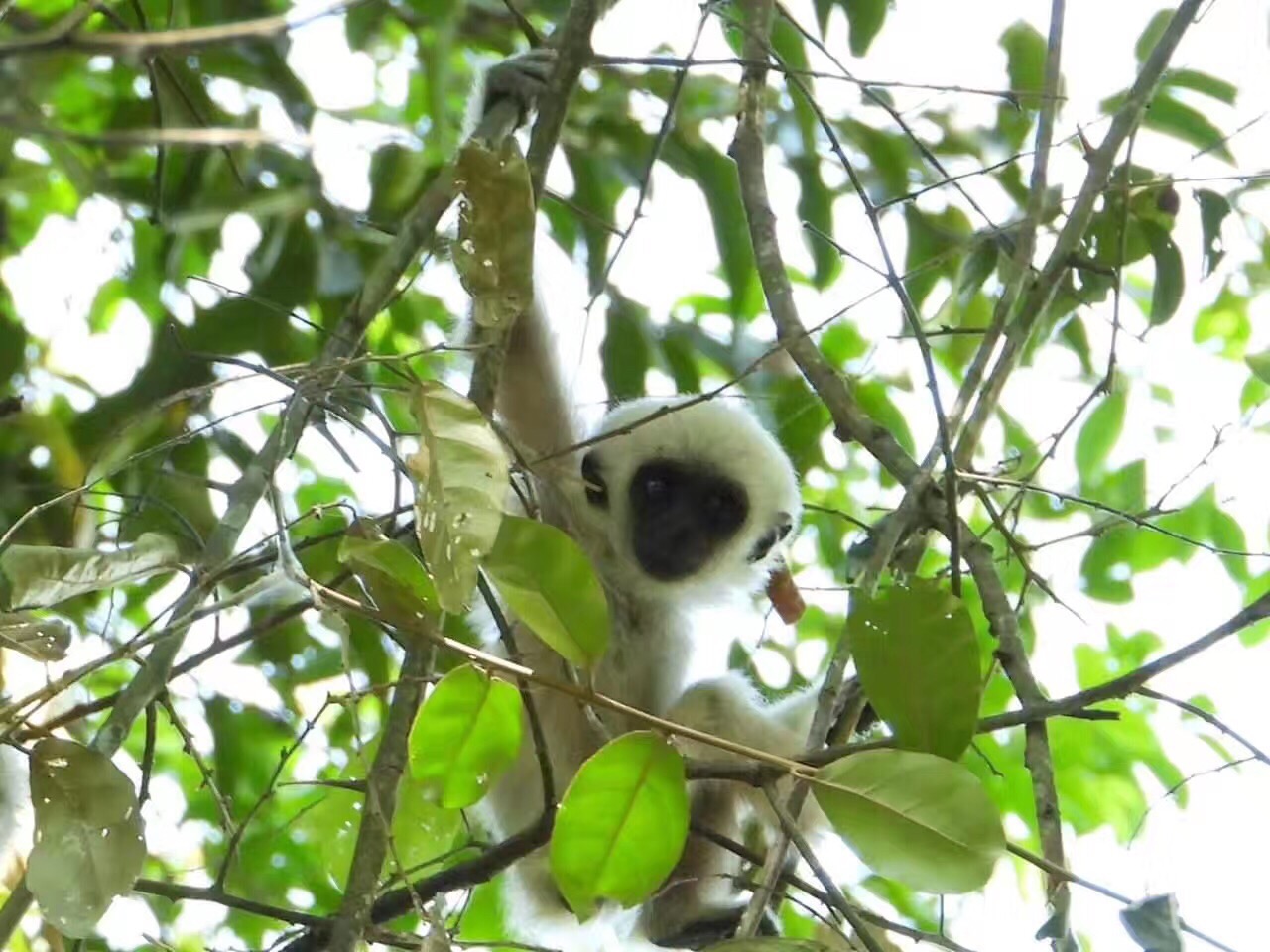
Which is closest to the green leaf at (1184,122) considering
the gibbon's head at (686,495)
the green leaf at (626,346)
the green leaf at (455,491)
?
the green leaf at (626,346)

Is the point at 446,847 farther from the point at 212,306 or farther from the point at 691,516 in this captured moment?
the point at 691,516

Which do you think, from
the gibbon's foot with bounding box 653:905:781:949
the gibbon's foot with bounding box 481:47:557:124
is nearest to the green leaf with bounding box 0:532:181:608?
the gibbon's foot with bounding box 481:47:557:124

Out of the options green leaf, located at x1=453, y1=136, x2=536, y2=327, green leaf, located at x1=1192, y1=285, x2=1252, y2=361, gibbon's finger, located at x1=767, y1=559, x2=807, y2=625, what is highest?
green leaf, located at x1=1192, y1=285, x2=1252, y2=361

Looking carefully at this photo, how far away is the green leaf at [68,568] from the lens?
63.3 inches

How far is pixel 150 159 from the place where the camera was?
3.72m

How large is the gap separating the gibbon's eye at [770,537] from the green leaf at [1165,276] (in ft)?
5.23

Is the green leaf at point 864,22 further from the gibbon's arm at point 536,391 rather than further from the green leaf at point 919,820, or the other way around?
the green leaf at point 919,820

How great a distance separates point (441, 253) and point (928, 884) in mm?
2308

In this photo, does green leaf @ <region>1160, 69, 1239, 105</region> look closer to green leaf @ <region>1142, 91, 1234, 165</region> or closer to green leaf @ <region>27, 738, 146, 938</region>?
green leaf @ <region>1142, 91, 1234, 165</region>

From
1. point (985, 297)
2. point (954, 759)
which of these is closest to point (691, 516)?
point (985, 297)

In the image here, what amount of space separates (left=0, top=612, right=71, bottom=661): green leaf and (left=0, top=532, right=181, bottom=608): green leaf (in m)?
0.04

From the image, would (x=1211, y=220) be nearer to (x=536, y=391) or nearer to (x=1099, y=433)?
(x=1099, y=433)

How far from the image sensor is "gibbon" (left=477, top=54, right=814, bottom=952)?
12.2 feet

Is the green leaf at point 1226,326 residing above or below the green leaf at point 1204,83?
above
